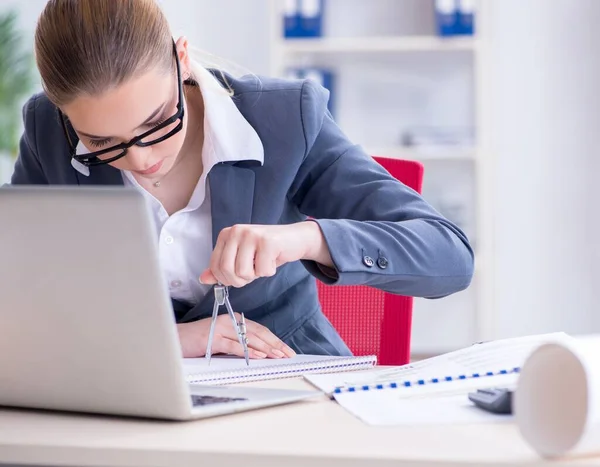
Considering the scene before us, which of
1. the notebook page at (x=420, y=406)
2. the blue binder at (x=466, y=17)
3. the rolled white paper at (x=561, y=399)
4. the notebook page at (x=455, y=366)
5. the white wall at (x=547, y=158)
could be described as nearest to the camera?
the rolled white paper at (x=561, y=399)

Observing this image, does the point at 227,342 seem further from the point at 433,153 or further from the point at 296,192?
the point at 433,153

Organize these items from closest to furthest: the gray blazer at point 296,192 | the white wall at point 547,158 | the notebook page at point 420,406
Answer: the notebook page at point 420,406 < the gray blazer at point 296,192 < the white wall at point 547,158

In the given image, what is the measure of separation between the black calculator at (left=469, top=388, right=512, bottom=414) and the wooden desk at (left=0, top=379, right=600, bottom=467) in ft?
0.15

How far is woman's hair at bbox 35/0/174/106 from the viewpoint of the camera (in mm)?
1282

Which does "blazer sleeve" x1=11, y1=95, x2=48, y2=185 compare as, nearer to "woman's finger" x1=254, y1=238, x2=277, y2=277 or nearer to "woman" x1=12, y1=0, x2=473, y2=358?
"woman" x1=12, y1=0, x2=473, y2=358

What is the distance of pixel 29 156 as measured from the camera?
5.41 feet

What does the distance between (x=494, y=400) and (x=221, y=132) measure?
0.78m

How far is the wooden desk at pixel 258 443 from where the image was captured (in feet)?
2.22

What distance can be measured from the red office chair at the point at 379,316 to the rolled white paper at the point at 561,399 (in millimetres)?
912

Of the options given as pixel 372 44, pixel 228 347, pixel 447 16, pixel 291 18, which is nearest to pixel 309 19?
pixel 291 18

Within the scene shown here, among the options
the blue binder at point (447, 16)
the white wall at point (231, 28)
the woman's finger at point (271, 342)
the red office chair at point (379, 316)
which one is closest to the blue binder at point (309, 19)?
the white wall at point (231, 28)

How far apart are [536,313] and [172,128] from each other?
2.81 metres

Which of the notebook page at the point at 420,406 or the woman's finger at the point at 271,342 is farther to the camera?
the woman's finger at the point at 271,342

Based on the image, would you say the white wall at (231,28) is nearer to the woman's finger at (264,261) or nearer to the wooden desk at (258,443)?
the woman's finger at (264,261)
